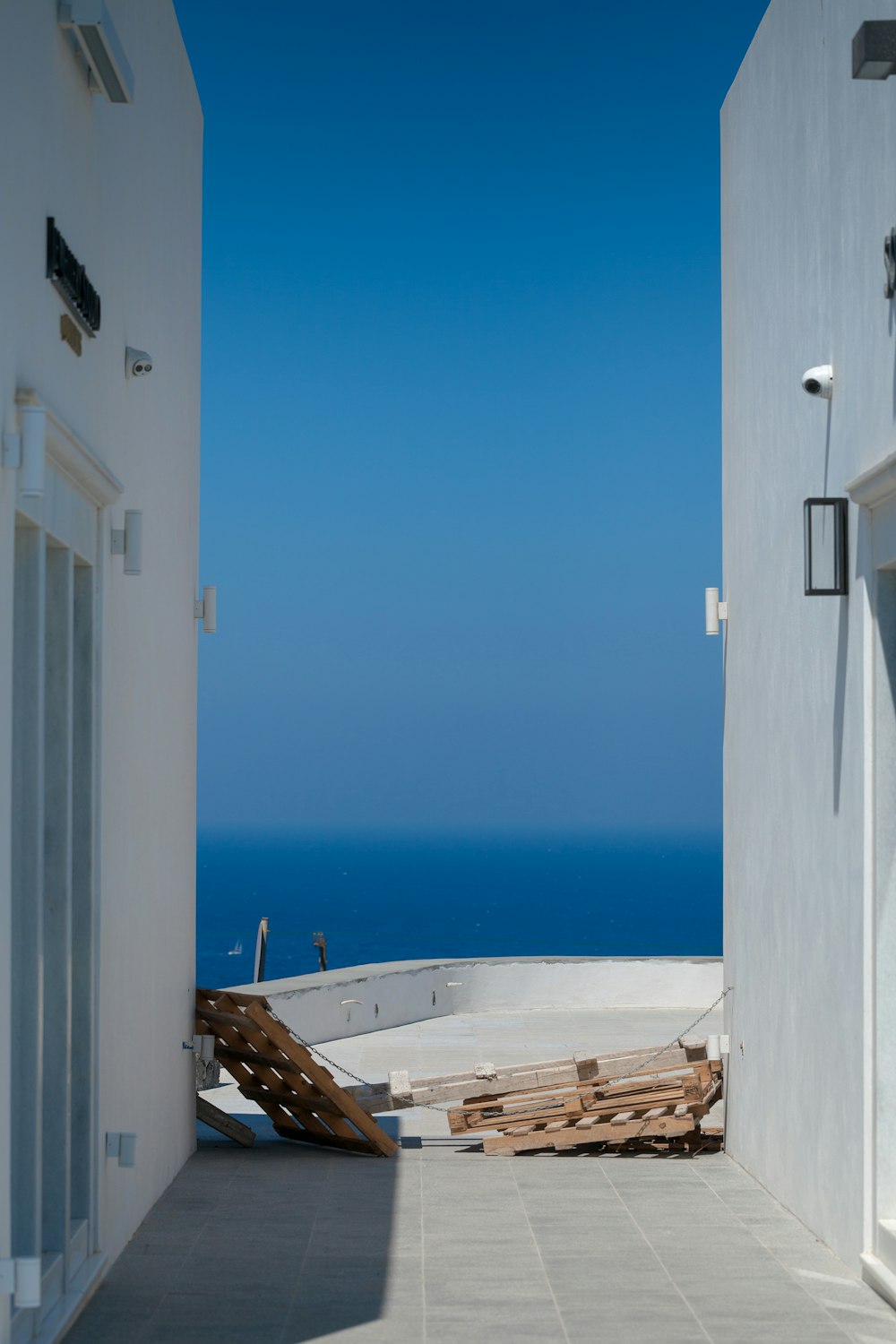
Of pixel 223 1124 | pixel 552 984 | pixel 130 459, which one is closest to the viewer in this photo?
pixel 130 459

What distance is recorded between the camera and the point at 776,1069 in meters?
8.12

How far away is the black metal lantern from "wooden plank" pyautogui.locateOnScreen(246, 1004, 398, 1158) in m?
4.39

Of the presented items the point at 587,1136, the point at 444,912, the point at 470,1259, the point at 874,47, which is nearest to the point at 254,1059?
the point at 587,1136

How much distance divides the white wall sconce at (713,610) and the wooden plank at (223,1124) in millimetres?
4249

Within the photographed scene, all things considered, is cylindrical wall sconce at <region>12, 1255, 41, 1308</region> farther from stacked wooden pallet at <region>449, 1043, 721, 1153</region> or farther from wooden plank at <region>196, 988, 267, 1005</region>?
stacked wooden pallet at <region>449, 1043, 721, 1153</region>

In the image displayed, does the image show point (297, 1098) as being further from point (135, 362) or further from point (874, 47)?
point (874, 47)

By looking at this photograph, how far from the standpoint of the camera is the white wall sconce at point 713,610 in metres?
9.88

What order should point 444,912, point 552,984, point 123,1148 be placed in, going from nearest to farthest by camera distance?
point 123,1148
point 552,984
point 444,912

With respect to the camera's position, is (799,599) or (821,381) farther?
(799,599)

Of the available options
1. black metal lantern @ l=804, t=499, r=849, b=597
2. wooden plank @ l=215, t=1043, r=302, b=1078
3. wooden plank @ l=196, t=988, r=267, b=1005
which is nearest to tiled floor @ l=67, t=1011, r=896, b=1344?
wooden plank @ l=215, t=1043, r=302, b=1078

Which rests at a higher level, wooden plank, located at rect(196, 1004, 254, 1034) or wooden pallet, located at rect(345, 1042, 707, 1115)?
wooden plank, located at rect(196, 1004, 254, 1034)

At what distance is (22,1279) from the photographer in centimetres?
461

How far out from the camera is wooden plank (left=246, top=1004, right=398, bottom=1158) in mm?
9383

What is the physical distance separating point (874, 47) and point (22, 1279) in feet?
14.5
